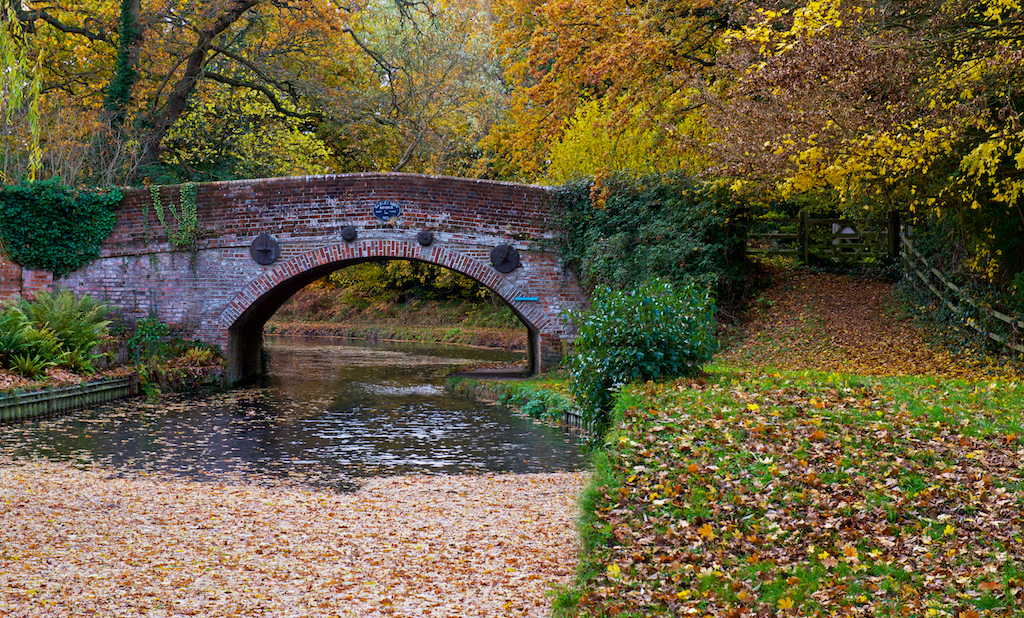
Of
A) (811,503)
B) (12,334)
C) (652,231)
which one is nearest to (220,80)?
(12,334)

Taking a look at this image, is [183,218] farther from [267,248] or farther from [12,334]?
[12,334]

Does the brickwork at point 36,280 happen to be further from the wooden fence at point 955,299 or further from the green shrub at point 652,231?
the wooden fence at point 955,299

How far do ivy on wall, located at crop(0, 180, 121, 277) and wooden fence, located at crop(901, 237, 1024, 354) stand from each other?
14.2 meters

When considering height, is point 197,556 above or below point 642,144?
below

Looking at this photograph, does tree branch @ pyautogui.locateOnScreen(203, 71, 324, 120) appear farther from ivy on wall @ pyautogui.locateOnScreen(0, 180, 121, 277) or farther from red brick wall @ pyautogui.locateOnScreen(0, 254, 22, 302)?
red brick wall @ pyautogui.locateOnScreen(0, 254, 22, 302)

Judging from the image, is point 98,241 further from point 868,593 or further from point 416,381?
point 868,593

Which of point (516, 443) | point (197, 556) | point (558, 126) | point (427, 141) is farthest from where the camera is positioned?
point (427, 141)

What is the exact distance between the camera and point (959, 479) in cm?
559

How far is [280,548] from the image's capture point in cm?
635

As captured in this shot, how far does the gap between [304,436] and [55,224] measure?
7941 mm

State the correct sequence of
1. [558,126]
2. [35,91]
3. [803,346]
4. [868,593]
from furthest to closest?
[558,126] < [803,346] < [35,91] < [868,593]

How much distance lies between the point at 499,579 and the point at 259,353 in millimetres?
15804

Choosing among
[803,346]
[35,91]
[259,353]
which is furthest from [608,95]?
[35,91]

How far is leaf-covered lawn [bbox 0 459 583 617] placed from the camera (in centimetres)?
520
